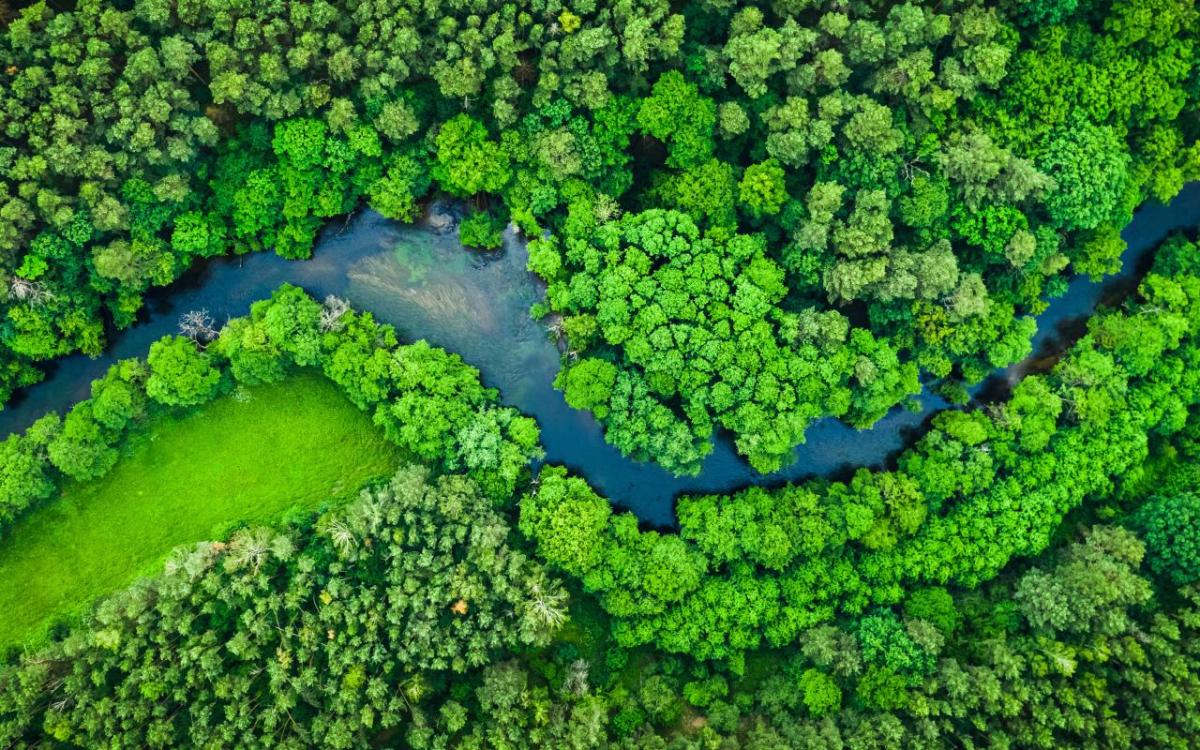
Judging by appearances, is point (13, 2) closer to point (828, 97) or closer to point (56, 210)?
point (56, 210)

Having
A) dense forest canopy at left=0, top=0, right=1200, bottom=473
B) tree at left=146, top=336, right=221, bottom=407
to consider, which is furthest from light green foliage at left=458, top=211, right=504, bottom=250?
tree at left=146, top=336, right=221, bottom=407

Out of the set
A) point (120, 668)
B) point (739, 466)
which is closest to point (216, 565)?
point (120, 668)

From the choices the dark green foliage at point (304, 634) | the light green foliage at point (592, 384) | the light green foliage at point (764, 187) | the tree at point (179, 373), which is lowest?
the dark green foliage at point (304, 634)

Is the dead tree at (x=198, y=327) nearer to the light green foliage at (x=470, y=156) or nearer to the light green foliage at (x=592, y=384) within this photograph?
the light green foliage at (x=470, y=156)

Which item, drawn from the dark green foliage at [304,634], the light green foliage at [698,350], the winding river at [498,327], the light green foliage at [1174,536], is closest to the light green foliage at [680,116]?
the light green foliage at [698,350]

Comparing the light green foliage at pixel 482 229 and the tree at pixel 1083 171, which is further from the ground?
the tree at pixel 1083 171

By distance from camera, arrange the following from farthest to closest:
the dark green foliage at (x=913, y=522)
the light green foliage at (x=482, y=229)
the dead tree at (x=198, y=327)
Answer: the light green foliage at (x=482, y=229), the dead tree at (x=198, y=327), the dark green foliage at (x=913, y=522)

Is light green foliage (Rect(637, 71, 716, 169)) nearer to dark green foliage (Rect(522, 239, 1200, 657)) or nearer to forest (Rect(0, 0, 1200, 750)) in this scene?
forest (Rect(0, 0, 1200, 750))
